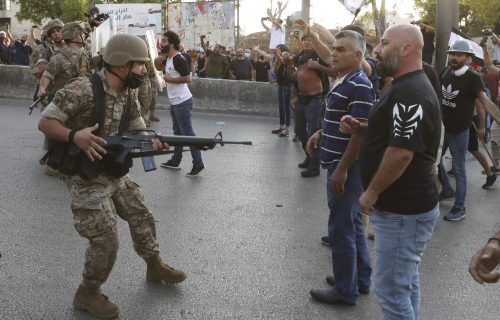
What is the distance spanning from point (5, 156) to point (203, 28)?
577 inches

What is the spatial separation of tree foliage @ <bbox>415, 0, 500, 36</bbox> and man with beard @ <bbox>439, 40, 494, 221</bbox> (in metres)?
28.3

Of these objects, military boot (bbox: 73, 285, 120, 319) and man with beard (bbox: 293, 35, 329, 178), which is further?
man with beard (bbox: 293, 35, 329, 178)

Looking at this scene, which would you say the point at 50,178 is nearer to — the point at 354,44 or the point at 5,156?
the point at 5,156

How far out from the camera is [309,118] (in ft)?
27.2

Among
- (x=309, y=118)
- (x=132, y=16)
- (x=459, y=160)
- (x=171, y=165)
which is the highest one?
(x=132, y=16)

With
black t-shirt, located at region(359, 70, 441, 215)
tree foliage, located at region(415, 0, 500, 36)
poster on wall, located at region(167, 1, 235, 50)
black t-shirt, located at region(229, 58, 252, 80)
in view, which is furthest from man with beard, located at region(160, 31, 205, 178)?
tree foliage, located at region(415, 0, 500, 36)

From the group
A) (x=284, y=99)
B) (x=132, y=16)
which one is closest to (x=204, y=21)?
(x=132, y=16)

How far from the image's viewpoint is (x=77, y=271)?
448 cm

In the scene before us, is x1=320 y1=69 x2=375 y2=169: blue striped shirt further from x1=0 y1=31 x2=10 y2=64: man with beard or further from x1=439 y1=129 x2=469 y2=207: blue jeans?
x1=0 y1=31 x2=10 y2=64: man with beard

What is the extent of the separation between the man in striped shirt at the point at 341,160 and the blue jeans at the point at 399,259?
77cm

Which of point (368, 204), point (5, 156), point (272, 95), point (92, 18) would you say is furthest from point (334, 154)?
point (272, 95)

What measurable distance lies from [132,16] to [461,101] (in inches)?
456

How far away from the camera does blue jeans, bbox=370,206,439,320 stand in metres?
2.91

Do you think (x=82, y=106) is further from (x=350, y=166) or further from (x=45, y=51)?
(x=45, y=51)
